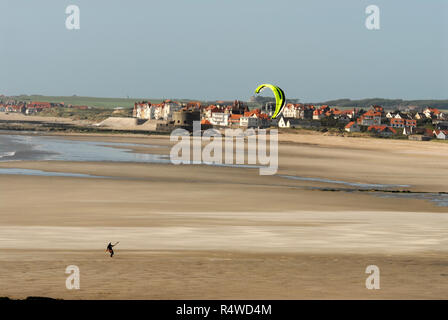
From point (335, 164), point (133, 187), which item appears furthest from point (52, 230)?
point (335, 164)

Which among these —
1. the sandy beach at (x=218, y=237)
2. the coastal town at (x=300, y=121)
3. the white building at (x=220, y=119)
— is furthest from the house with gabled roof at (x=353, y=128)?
the sandy beach at (x=218, y=237)

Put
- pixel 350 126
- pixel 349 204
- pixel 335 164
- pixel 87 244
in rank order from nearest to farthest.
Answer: pixel 87 244
pixel 349 204
pixel 335 164
pixel 350 126

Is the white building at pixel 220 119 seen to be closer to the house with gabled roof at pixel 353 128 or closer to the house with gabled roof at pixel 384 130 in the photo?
the house with gabled roof at pixel 353 128

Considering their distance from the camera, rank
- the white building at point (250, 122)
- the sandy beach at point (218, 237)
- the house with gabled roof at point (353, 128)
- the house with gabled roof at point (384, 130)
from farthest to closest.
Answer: the white building at point (250, 122) → the house with gabled roof at point (353, 128) → the house with gabled roof at point (384, 130) → the sandy beach at point (218, 237)

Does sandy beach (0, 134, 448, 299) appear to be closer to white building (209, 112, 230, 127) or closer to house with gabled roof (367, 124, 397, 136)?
house with gabled roof (367, 124, 397, 136)

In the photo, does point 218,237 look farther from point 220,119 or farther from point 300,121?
point 220,119

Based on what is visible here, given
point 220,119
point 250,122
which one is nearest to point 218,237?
point 250,122

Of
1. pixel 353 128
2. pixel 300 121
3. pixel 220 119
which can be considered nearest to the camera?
pixel 353 128

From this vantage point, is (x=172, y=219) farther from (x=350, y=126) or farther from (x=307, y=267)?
(x=350, y=126)
